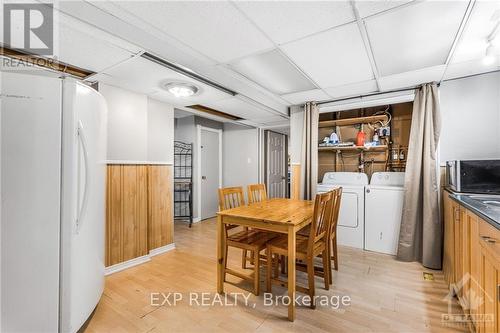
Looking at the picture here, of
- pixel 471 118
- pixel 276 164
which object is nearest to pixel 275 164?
pixel 276 164

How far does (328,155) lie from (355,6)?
9.60ft

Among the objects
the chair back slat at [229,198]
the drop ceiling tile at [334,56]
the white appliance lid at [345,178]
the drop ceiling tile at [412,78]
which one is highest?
the drop ceiling tile at [412,78]

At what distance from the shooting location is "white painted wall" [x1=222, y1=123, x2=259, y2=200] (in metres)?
5.28

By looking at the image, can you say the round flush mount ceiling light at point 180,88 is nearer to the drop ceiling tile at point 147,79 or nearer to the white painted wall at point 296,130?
the drop ceiling tile at point 147,79

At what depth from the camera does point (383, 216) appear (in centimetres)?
316

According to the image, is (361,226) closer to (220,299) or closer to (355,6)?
(220,299)

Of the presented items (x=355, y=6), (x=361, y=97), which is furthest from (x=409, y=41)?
(x=361, y=97)

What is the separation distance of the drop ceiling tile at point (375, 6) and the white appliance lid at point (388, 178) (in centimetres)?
257

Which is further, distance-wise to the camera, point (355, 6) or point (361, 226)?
point (361, 226)

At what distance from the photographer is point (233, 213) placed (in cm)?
218

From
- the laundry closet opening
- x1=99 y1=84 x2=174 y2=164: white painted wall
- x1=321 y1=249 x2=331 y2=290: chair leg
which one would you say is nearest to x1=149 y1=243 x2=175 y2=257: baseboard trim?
x1=99 y1=84 x2=174 y2=164: white painted wall

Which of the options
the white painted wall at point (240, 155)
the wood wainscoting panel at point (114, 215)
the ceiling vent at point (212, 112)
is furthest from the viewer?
the white painted wall at point (240, 155)

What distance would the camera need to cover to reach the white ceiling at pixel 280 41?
1.50 metres

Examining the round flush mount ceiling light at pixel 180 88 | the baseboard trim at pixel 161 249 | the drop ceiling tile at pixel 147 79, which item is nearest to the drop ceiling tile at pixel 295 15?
the drop ceiling tile at pixel 147 79
